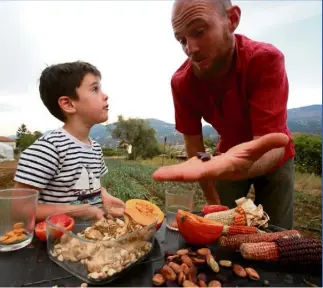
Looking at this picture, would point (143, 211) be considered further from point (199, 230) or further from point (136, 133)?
point (136, 133)

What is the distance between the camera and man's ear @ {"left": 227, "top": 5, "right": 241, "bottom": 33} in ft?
3.92

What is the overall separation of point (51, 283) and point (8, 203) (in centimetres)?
28

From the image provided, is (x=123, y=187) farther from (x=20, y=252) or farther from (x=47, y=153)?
(x=20, y=252)

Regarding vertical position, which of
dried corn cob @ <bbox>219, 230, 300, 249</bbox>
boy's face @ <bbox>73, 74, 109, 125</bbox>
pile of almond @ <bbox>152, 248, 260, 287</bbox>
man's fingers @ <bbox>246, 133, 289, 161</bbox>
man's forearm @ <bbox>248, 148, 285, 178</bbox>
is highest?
boy's face @ <bbox>73, 74, 109, 125</bbox>

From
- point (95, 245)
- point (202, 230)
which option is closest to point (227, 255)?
point (202, 230)

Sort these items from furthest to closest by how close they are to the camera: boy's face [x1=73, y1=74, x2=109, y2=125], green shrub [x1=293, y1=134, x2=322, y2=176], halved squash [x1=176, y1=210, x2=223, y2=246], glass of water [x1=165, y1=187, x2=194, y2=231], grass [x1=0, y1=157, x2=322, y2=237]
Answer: green shrub [x1=293, y1=134, x2=322, y2=176] < grass [x1=0, y1=157, x2=322, y2=237] < boy's face [x1=73, y1=74, x2=109, y2=125] < glass of water [x1=165, y1=187, x2=194, y2=231] < halved squash [x1=176, y1=210, x2=223, y2=246]

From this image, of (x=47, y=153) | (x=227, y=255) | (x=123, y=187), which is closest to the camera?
(x=227, y=255)

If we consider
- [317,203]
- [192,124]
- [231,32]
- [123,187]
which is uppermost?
[231,32]

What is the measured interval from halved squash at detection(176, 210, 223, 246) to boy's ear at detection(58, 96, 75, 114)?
806 millimetres

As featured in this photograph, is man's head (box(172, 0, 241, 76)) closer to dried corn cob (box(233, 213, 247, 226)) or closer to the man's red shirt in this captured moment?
the man's red shirt

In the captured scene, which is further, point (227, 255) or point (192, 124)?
point (192, 124)

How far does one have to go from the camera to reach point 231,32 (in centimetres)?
124

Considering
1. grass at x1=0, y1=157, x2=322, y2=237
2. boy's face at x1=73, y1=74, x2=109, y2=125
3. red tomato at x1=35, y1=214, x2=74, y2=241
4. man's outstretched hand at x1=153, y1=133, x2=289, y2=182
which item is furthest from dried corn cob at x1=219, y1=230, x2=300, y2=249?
grass at x1=0, y1=157, x2=322, y2=237

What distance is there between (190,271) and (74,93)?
3.27ft
